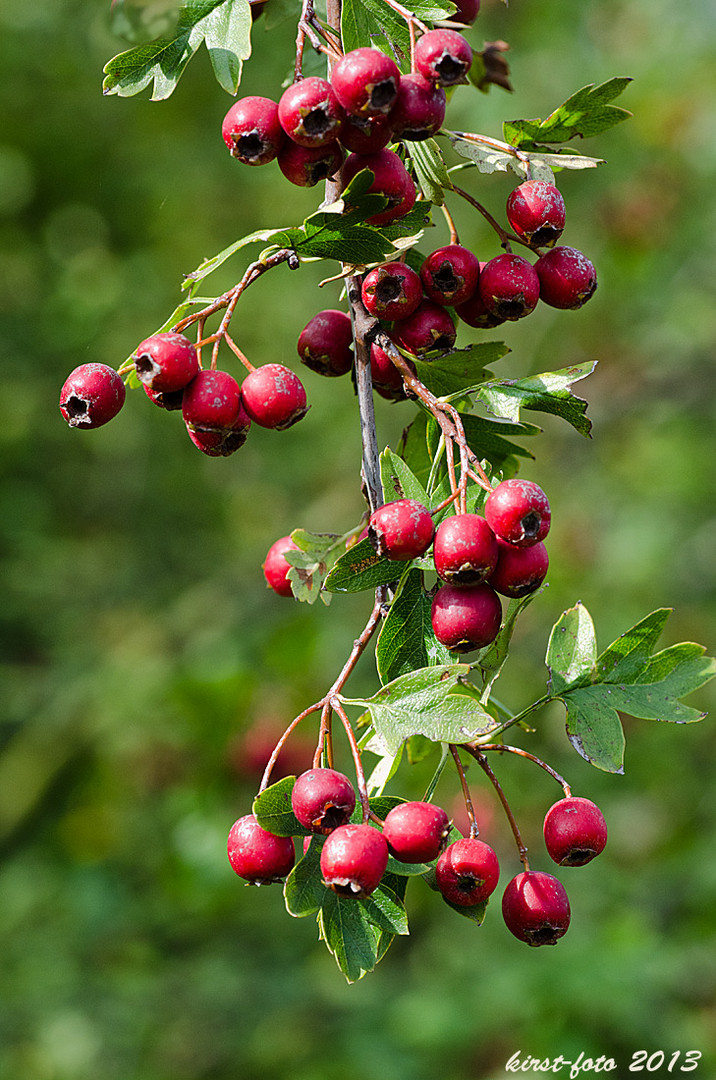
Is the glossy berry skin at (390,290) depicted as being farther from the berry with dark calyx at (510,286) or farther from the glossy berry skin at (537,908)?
the glossy berry skin at (537,908)

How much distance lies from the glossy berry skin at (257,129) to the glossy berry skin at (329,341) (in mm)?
239

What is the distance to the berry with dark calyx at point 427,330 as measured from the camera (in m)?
1.10

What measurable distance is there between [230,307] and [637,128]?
4.43 m

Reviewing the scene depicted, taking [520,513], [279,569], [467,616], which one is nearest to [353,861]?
[467,616]

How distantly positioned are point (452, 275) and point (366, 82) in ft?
0.78

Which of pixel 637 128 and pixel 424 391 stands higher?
pixel 424 391

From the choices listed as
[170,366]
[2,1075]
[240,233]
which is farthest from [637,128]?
[2,1075]

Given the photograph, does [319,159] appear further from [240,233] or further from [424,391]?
[240,233]

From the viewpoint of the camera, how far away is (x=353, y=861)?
2.87ft

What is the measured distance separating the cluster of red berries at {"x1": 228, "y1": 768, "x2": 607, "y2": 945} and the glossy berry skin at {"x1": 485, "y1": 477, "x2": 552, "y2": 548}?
0.86 ft

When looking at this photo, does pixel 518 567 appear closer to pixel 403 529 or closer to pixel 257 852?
pixel 403 529

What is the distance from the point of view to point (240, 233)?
6.08m

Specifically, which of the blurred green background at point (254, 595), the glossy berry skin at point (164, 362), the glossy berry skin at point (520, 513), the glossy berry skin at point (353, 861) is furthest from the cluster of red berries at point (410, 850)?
the blurred green background at point (254, 595)

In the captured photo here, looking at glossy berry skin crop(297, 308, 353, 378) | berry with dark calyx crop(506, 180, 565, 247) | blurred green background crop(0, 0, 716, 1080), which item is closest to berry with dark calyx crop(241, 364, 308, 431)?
glossy berry skin crop(297, 308, 353, 378)
